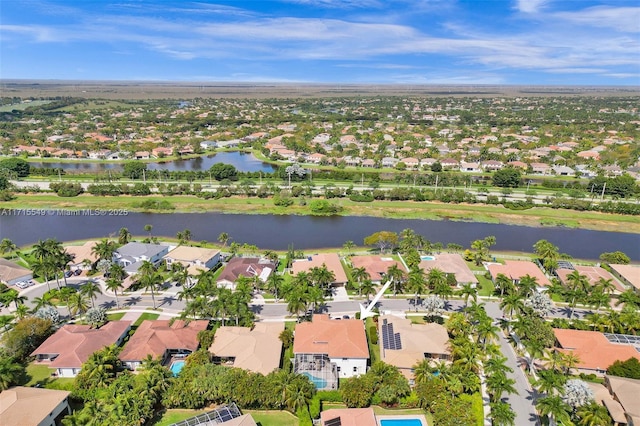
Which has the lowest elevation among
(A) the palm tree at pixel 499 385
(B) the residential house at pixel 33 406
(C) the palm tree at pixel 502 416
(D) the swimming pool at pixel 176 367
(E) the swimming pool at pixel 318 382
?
(D) the swimming pool at pixel 176 367

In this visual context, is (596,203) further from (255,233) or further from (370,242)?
(255,233)

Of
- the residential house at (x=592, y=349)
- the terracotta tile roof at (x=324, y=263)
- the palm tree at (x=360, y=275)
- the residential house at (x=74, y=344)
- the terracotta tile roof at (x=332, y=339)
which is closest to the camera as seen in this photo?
the residential house at (x=74, y=344)

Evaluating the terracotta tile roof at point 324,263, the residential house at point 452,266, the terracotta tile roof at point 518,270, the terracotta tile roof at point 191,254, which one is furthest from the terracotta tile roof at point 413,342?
the terracotta tile roof at point 191,254

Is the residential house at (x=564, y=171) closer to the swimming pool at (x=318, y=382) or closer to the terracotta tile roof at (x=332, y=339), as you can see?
the terracotta tile roof at (x=332, y=339)

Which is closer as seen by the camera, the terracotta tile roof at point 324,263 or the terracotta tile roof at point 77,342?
the terracotta tile roof at point 77,342

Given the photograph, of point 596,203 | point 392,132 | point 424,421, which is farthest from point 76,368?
point 392,132

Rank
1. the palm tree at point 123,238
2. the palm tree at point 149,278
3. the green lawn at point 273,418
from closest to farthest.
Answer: the green lawn at point 273,418
the palm tree at point 149,278
the palm tree at point 123,238

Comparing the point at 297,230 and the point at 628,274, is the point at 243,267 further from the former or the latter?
the point at 628,274
